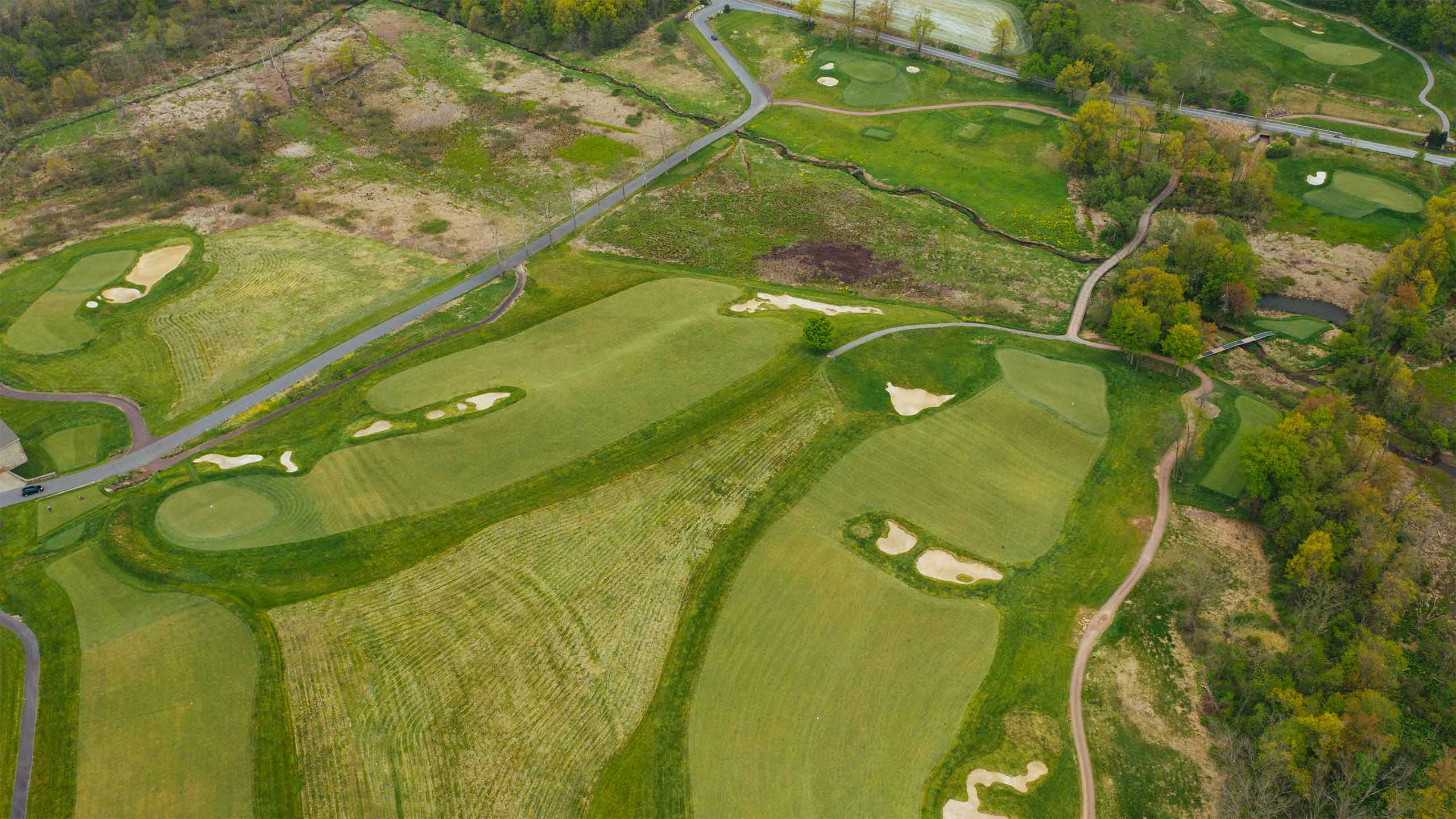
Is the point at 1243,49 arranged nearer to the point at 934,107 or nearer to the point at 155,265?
the point at 934,107

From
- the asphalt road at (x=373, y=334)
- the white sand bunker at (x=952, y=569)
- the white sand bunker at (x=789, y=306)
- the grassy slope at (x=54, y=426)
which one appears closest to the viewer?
the white sand bunker at (x=952, y=569)

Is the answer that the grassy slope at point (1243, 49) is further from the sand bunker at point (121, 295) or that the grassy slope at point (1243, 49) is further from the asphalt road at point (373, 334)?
the sand bunker at point (121, 295)

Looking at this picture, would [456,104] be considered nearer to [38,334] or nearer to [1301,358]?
[38,334]

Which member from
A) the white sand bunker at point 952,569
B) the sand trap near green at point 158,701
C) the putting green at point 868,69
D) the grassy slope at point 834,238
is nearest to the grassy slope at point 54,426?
the sand trap near green at point 158,701

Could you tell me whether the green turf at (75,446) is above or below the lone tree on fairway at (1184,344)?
below

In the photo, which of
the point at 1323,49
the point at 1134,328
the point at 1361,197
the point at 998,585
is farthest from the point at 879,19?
the point at 998,585

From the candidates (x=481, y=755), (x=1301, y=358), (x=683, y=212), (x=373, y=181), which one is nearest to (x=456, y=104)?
(x=373, y=181)
